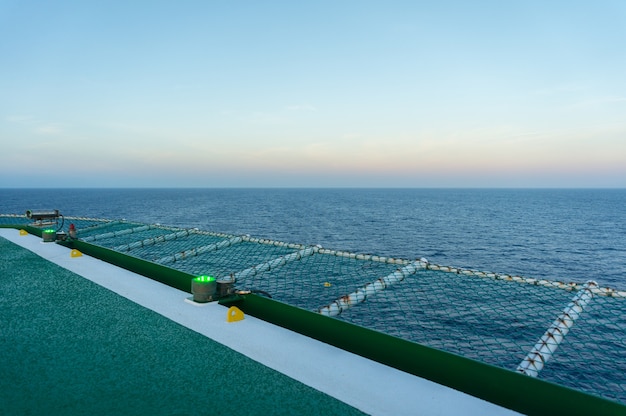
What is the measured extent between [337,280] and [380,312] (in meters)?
6.46

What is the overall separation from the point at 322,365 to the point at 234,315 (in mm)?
2034

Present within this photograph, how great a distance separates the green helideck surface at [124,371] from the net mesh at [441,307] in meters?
2.50

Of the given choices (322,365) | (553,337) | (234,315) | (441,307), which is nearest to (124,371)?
(234,315)

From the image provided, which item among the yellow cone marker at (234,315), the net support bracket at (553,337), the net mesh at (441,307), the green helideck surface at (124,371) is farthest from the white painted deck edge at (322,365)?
the net mesh at (441,307)

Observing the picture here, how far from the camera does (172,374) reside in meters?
4.24

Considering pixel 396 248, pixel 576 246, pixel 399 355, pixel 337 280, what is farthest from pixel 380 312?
pixel 576 246

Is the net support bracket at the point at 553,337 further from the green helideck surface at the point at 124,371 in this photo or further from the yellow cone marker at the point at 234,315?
the yellow cone marker at the point at 234,315

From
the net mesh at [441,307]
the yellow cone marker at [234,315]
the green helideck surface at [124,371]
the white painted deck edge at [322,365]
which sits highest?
the yellow cone marker at [234,315]

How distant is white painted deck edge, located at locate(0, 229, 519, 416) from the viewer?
3.81 metres

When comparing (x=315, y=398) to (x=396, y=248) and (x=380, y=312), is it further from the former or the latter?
(x=396, y=248)

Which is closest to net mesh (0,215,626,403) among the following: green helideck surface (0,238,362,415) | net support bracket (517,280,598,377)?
net support bracket (517,280,598,377)

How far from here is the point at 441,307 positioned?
3095 centimetres

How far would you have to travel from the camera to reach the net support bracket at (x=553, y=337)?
4525 mm

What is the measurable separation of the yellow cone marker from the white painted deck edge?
0.09 meters
